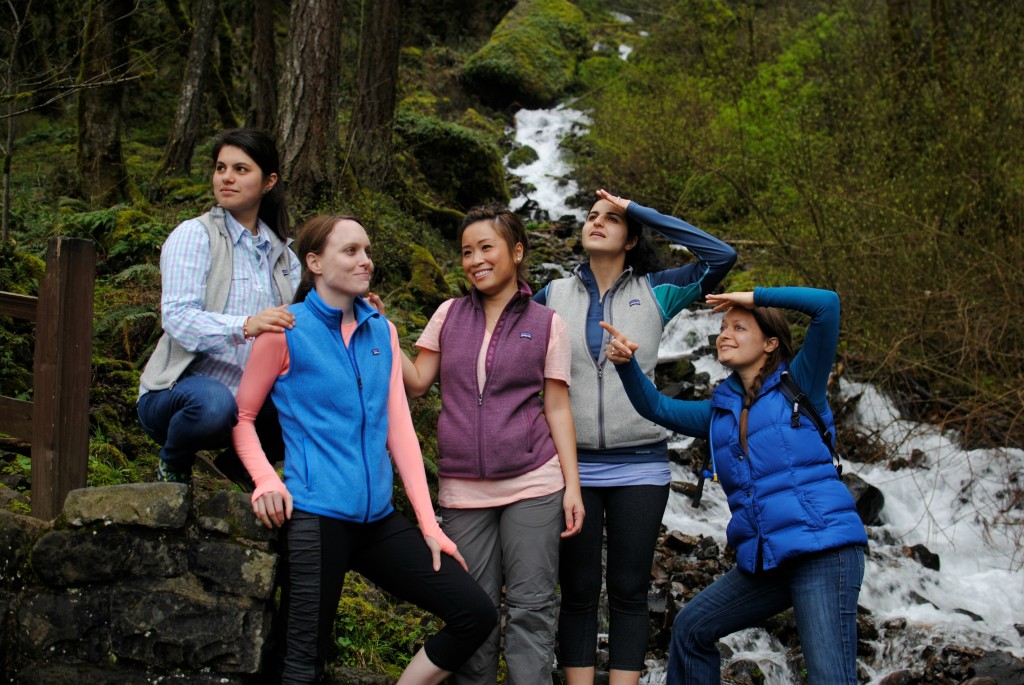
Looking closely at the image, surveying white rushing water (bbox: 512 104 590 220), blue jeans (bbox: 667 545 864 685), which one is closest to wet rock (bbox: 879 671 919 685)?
blue jeans (bbox: 667 545 864 685)

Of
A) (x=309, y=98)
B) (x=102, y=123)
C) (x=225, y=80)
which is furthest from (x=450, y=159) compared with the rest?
(x=225, y=80)

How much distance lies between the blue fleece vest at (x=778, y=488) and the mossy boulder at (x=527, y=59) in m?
18.4

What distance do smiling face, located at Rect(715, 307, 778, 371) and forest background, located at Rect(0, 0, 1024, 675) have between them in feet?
11.0

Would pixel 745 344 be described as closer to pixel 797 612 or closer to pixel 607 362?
pixel 607 362

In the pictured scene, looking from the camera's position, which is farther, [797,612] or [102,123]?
[102,123]

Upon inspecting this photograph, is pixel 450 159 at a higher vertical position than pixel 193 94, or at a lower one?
lower

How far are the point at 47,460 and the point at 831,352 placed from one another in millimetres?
3155

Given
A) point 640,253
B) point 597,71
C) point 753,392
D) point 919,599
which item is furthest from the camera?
point 597,71

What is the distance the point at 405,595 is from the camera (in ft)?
10.3

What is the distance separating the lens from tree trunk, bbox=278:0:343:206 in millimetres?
8656

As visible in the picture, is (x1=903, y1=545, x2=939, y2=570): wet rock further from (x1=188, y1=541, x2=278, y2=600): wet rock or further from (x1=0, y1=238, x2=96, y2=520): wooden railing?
(x1=0, y1=238, x2=96, y2=520): wooden railing

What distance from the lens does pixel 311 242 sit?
3273 millimetres

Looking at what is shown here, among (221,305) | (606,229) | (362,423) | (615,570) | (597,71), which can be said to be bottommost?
(615,570)

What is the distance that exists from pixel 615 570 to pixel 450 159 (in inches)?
385
